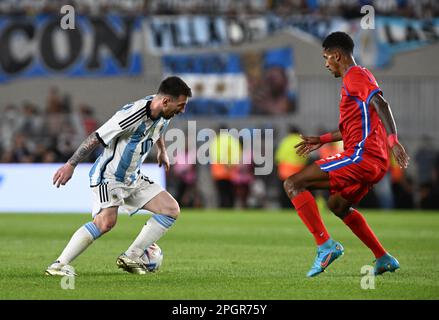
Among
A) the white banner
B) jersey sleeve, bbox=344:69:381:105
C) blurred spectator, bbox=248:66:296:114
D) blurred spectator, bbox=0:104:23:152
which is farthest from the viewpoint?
blurred spectator, bbox=248:66:296:114

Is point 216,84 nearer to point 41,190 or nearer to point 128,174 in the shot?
point 41,190

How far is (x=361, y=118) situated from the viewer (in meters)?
9.02

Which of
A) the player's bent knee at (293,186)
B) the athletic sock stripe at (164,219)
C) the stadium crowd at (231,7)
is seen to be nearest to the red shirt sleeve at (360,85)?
the player's bent knee at (293,186)

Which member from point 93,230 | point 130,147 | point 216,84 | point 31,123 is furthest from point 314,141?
point 216,84

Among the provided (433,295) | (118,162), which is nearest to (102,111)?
(118,162)

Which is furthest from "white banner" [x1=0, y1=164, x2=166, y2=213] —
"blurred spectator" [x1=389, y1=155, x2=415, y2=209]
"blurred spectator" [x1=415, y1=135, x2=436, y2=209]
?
"blurred spectator" [x1=415, y1=135, x2=436, y2=209]

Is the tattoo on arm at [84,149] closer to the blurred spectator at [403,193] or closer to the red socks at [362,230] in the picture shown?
the red socks at [362,230]

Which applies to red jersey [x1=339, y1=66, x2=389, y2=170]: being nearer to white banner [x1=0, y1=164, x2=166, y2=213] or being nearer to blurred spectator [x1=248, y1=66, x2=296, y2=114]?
white banner [x1=0, y1=164, x2=166, y2=213]

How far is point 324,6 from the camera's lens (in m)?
27.8

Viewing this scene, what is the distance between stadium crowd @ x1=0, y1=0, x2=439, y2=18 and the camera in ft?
89.9

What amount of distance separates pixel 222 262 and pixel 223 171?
13.7 metres

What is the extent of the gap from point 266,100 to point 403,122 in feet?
11.9

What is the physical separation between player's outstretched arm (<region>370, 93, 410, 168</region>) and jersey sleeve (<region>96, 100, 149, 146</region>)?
6.82ft

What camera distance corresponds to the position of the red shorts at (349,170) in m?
9.03
